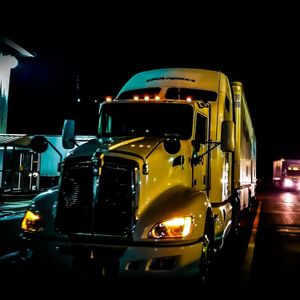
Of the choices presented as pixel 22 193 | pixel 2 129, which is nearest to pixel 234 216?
pixel 22 193

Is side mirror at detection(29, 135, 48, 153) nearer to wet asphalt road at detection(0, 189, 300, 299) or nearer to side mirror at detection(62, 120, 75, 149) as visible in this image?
side mirror at detection(62, 120, 75, 149)

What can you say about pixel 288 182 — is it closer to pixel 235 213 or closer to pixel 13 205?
pixel 13 205

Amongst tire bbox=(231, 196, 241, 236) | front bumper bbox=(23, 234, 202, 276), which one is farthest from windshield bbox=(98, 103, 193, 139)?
tire bbox=(231, 196, 241, 236)

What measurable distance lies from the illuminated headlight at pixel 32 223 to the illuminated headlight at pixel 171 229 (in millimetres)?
1454

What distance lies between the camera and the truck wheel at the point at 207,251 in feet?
20.4

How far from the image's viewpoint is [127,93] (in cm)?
959

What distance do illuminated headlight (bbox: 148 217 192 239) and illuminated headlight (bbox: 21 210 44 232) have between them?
4.77ft

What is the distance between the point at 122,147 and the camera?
20.3 feet

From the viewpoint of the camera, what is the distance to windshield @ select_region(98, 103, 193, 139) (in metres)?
7.24

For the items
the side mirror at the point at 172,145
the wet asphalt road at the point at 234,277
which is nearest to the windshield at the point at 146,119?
the side mirror at the point at 172,145

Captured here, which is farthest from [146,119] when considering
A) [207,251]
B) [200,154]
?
[207,251]

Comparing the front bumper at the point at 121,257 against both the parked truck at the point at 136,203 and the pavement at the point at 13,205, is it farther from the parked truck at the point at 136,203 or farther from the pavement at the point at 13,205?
the pavement at the point at 13,205

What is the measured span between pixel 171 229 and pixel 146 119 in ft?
7.78

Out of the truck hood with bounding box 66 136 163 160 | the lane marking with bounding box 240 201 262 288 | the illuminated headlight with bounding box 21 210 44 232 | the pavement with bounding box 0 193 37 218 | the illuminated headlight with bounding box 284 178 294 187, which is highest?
the truck hood with bounding box 66 136 163 160
